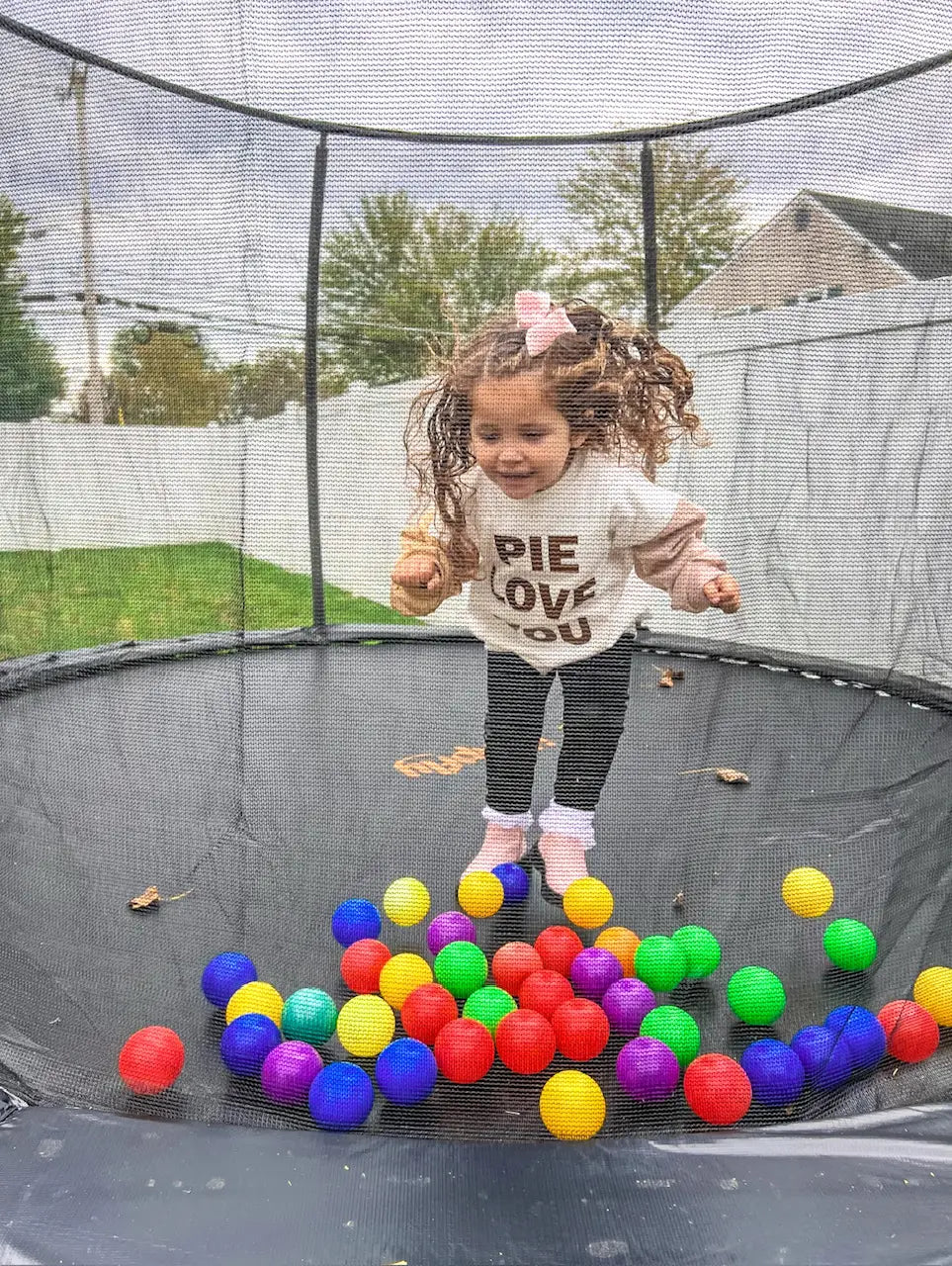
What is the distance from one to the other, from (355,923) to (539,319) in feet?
2.96

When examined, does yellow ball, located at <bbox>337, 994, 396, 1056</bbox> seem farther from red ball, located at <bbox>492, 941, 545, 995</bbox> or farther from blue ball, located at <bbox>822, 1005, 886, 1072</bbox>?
blue ball, located at <bbox>822, 1005, 886, 1072</bbox>

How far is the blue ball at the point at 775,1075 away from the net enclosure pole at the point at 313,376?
896 millimetres

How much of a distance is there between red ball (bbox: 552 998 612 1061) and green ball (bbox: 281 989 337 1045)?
0.30 m

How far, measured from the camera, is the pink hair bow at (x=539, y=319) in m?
1.10

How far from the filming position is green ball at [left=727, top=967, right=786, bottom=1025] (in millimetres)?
1180

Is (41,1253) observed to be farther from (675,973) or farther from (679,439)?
(679,439)

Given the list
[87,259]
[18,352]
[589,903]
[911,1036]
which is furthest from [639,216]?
[911,1036]

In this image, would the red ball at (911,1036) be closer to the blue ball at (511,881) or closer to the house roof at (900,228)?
the blue ball at (511,881)

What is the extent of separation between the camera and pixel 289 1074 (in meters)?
1.04

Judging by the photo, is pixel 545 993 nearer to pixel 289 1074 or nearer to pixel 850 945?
pixel 289 1074

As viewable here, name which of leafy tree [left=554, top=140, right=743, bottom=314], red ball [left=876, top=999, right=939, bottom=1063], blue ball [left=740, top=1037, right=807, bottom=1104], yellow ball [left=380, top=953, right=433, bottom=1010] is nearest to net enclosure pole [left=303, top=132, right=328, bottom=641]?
leafy tree [left=554, top=140, right=743, bottom=314]

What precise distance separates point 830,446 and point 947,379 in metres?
0.16

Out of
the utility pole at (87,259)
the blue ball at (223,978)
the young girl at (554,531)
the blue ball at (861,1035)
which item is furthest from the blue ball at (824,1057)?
the utility pole at (87,259)

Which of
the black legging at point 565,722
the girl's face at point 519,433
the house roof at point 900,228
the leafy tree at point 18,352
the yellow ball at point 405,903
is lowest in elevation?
the yellow ball at point 405,903
